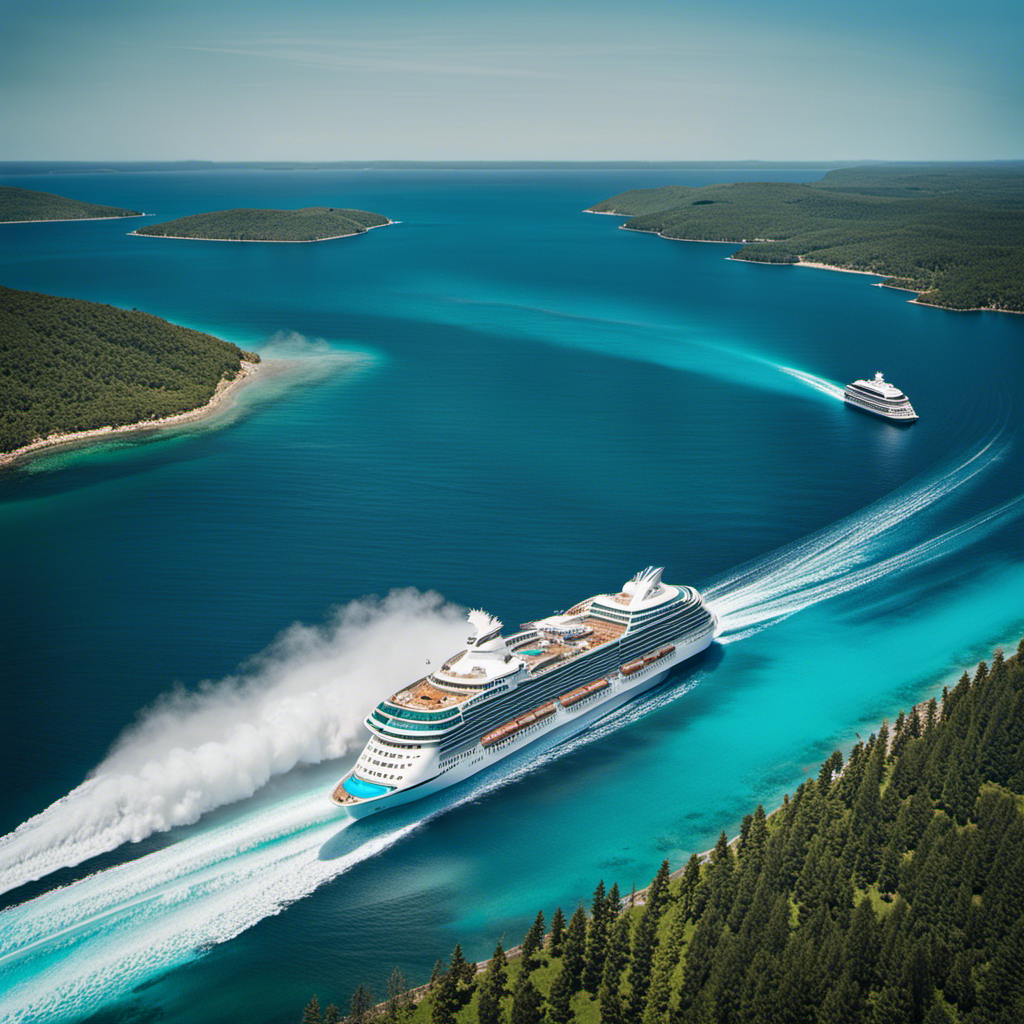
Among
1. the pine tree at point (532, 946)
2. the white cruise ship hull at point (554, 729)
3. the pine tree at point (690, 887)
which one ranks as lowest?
the pine tree at point (532, 946)

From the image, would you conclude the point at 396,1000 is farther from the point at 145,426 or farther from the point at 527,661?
the point at 145,426

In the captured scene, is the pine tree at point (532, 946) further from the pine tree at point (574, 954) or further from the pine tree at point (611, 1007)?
the pine tree at point (611, 1007)

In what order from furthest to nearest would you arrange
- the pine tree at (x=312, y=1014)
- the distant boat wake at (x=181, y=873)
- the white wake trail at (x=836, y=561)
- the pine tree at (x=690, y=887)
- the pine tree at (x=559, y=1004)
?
the white wake trail at (x=836, y=561) < the pine tree at (x=690, y=887) < the distant boat wake at (x=181, y=873) < the pine tree at (x=559, y=1004) < the pine tree at (x=312, y=1014)

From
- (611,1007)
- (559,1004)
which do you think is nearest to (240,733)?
(559,1004)

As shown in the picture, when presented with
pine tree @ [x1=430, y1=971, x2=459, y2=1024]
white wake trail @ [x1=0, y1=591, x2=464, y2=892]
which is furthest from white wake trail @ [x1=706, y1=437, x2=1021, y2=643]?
pine tree @ [x1=430, y1=971, x2=459, y2=1024]

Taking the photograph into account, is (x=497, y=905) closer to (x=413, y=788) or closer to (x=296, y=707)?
(x=413, y=788)

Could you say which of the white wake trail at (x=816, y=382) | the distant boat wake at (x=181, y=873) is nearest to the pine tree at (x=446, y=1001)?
the distant boat wake at (x=181, y=873)
